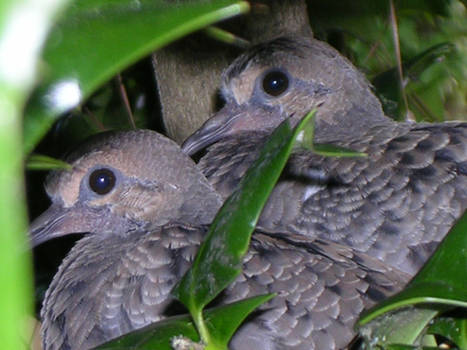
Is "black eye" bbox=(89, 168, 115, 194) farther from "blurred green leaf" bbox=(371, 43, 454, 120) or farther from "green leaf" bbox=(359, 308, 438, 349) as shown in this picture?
"blurred green leaf" bbox=(371, 43, 454, 120)

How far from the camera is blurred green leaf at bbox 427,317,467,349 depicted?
70 cm

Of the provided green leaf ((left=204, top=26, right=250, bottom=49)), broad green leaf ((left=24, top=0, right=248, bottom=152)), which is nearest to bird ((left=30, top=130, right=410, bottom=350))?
green leaf ((left=204, top=26, right=250, bottom=49))

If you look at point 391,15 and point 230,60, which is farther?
point 230,60

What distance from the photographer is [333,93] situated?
192cm

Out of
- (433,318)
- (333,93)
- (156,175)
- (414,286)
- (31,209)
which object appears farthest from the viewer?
(333,93)

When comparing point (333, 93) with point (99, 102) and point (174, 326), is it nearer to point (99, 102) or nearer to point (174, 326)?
point (99, 102)

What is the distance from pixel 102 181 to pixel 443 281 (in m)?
0.92

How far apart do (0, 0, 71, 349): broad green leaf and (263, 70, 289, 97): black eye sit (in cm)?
164

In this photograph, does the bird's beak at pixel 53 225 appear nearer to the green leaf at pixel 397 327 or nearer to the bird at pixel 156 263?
the bird at pixel 156 263

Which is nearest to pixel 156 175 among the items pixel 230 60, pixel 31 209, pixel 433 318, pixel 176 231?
pixel 176 231

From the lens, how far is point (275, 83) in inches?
73.4

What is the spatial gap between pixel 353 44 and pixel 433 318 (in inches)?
65.4

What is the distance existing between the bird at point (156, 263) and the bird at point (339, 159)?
0.24 meters

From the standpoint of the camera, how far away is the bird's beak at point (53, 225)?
1388mm
